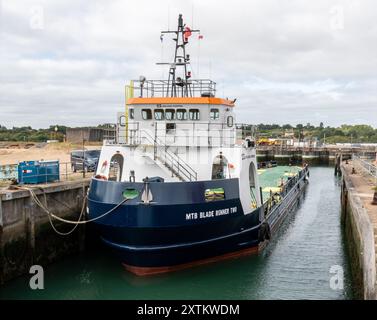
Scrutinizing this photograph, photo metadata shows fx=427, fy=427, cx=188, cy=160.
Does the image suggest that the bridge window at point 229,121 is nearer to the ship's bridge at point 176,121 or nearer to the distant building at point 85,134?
the ship's bridge at point 176,121

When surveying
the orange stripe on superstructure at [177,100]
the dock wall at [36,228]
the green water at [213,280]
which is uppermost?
the orange stripe on superstructure at [177,100]

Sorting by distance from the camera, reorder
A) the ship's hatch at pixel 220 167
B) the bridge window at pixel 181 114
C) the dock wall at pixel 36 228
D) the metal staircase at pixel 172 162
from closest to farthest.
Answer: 1. the dock wall at pixel 36 228
2. the metal staircase at pixel 172 162
3. the ship's hatch at pixel 220 167
4. the bridge window at pixel 181 114

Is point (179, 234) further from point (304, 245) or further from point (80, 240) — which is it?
point (304, 245)

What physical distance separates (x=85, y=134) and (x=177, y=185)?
45088 mm

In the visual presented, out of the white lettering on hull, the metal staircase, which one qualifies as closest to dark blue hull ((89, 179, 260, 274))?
the white lettering on hull

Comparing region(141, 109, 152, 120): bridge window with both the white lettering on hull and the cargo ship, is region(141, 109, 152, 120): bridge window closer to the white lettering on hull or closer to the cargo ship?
the cargo ship

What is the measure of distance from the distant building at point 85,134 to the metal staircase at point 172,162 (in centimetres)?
3815

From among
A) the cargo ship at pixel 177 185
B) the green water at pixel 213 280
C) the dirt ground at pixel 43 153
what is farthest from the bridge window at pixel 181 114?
the dirt ground at pixel 43 153

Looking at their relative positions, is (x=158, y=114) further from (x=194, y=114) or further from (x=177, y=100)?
(x=194, y=114)

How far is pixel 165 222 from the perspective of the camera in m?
13.8

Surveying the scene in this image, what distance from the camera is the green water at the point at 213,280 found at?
46.6 ft

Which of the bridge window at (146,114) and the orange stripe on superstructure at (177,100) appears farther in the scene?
the bridge window at (146,114)
